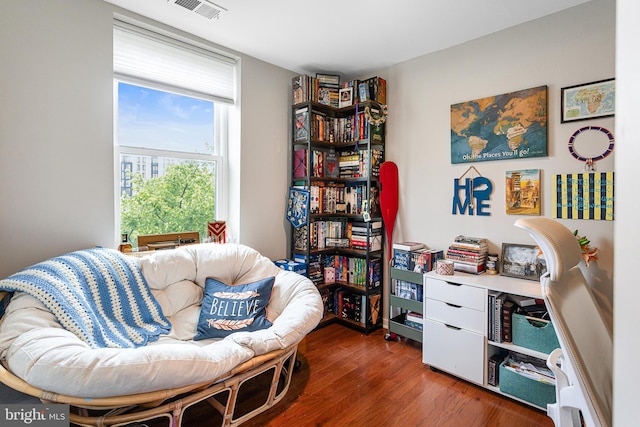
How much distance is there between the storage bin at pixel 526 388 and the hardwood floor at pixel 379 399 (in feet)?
0.25

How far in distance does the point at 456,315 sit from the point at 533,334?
0.45m

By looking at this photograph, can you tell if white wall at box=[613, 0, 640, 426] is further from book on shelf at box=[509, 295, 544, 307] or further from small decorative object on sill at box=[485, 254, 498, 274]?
small decorative object on sill at box=[485, 254, 498, 274]

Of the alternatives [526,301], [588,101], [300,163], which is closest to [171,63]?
[300,163]

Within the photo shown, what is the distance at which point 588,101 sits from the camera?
1999 millimetres

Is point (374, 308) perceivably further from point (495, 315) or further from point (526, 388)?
point (526, 388)

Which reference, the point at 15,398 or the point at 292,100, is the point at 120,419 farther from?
the point at 292,100

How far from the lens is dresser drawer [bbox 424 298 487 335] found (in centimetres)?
210

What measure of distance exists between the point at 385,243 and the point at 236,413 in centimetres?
193

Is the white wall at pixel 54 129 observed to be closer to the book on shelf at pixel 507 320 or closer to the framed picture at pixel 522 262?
the book on shelf at pixel 507 320

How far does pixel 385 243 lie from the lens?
123 inches

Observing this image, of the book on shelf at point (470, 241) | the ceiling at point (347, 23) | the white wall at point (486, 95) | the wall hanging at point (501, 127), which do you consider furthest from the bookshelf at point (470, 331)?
the ceiling at point (347, 23)

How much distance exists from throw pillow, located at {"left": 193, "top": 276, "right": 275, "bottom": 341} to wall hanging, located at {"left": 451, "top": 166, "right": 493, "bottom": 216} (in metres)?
1.64

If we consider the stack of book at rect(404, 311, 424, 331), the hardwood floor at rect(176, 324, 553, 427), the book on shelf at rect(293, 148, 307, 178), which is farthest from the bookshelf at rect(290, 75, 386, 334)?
the hardwood floor at rect(176, 324, 553, 427)

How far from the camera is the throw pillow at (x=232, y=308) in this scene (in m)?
1.97
